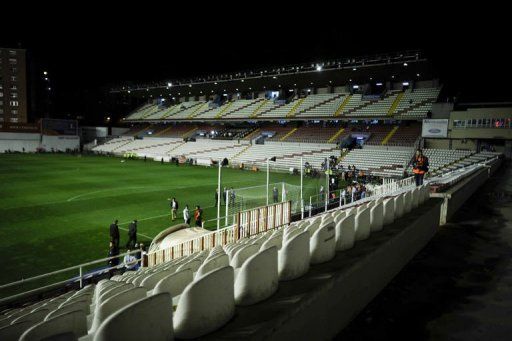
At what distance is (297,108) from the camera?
5444 centimetres

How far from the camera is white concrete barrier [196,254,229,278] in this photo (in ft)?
11.0

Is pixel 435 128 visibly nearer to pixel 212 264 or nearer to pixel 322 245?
pixel 322 245

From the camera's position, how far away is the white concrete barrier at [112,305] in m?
2.53

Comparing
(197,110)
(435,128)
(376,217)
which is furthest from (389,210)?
(197,110)

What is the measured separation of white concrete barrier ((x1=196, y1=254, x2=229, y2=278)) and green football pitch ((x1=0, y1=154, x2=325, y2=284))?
32.2 ft

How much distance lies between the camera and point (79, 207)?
2048 centimetres

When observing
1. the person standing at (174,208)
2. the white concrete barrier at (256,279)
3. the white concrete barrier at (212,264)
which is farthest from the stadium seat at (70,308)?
the person standing at (174,208)

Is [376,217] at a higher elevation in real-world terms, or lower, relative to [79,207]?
higher

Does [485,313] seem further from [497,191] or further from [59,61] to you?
[59,61]

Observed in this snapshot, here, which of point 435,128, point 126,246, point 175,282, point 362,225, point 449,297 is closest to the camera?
point 175,282

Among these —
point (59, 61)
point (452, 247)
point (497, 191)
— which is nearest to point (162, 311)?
point (452, 247)

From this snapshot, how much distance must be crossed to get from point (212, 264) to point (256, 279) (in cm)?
65

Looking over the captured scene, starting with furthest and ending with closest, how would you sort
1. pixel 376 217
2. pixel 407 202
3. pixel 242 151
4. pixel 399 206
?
pixel 242 151, pixel 407 202, pixel 399 206, pixel 376 217

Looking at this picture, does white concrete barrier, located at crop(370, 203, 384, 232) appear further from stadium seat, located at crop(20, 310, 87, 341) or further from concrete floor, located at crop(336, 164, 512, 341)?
stadium seat, located at crop(20, 310, 87, 341)
